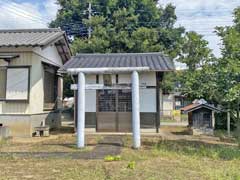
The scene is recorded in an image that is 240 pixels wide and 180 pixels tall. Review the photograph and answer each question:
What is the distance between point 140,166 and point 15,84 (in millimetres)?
7583

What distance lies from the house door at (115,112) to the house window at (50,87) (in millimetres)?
3161

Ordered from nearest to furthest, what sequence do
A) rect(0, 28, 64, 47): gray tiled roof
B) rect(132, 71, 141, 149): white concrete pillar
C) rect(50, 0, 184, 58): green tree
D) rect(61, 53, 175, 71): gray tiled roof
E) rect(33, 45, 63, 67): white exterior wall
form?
rect(132, 71, 141, 149): white concrete pillar, rect(61, 53, 175, 71): gray tiled roof, rect(33, 45, 63, 67): white exterior wall, rect(0, 28, 64, 47): gray tiled roof, rect(50, 0, 184, 58): green tree

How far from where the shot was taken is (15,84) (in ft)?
38.6

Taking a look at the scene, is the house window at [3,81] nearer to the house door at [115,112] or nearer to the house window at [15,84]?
the house window at [15,84]

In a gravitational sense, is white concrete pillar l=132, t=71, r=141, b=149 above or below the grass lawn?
above

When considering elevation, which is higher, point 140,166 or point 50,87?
point 50,87

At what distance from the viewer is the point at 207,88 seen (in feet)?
26.5

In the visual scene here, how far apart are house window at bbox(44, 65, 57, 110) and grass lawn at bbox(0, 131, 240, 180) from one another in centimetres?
595

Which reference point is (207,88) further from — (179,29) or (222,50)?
(179,29)

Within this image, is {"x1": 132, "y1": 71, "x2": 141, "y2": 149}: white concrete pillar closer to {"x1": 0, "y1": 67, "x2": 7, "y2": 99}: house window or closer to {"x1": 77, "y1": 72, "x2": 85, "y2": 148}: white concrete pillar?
{"x1": 77, "y1": 72, "x2": 85, "y2": 148}: white concrete pillar

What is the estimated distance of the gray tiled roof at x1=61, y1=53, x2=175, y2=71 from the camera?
12.2m

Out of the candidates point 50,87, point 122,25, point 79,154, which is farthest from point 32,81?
point 122,25

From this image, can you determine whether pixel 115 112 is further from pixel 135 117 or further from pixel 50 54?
pixel 50 54

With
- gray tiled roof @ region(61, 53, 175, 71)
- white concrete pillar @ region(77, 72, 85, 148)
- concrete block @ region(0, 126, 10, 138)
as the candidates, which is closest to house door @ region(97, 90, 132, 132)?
gray tiled roof @ region(61, 53, 175, 71)
